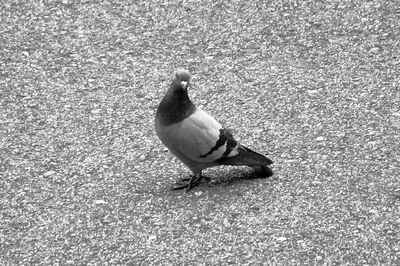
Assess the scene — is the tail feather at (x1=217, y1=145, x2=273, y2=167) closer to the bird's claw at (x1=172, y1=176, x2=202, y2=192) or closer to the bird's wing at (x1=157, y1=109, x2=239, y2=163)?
the bird's wing at (x1=157, y1=109, x2=239, y2=163)

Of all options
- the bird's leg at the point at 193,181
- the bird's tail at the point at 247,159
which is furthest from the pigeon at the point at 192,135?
the bird's leg at the point at 193,181

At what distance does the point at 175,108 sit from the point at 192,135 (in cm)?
17

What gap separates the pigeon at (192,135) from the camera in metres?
5.03

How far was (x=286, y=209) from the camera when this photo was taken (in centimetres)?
504

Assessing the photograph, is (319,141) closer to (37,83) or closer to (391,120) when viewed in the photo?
(391,120)

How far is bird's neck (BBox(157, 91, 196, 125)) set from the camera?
198 inches

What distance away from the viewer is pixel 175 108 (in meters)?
5.03

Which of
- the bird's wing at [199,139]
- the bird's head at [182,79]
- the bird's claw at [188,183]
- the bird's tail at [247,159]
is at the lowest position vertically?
the bird's claw at [188,183]

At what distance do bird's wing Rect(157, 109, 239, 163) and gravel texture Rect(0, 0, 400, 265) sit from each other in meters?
0.26

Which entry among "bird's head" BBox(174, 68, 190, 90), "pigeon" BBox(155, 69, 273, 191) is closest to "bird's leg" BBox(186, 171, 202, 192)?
"pigeon" BBox(155, 69, 273, 191)

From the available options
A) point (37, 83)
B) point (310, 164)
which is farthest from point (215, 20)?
point (310, 164)

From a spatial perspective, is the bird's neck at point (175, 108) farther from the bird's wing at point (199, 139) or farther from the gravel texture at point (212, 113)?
the gravel texture at point (212, 113)

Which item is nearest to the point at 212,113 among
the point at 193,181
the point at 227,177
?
the point at 227,177

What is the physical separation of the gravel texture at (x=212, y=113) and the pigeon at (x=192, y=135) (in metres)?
0.20
